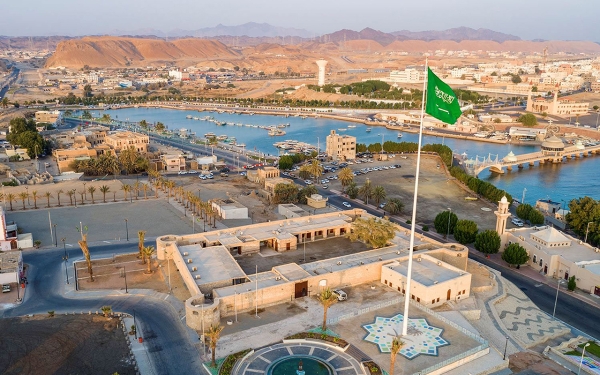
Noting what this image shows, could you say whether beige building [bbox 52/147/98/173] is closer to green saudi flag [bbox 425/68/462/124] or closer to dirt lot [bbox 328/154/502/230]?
dirt lot [bbox 328/154/502/230]

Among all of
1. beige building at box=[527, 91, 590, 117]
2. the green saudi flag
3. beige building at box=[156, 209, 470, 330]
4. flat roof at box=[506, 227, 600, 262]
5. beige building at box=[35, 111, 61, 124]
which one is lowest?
flat roof at box=[506, 227, 600, 262]

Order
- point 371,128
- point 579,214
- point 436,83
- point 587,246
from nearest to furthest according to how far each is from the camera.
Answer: point 436,83, point 587,246, point 579,214, point 371,128

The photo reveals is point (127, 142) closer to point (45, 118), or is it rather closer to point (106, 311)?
point (45, 118)

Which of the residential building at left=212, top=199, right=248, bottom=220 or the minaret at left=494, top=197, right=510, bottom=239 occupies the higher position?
the minaret at left=494, top=197, right=510, bottom=239

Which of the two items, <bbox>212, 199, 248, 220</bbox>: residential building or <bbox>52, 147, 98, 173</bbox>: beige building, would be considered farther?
<bbox>52, 147, 98, 173</bbox>: beige building

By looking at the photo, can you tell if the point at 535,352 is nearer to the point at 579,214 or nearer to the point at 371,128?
the point at 579,214

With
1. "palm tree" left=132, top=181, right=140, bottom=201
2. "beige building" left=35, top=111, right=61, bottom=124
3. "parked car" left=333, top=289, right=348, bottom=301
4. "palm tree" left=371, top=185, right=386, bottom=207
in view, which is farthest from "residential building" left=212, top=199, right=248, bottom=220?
"beige building" left=35, top=111, right=61, bottom=124

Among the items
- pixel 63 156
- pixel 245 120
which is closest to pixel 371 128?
pixel 245 120

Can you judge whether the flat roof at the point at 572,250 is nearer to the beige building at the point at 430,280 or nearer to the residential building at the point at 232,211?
the beige building at the point at 430,280
